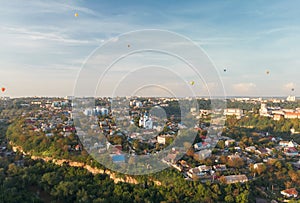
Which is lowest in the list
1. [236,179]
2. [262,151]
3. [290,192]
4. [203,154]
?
[290,192]

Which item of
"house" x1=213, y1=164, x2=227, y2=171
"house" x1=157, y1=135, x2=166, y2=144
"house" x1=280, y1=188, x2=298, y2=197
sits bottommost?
"house" x1=280, y1=188, x2=298, y2=197

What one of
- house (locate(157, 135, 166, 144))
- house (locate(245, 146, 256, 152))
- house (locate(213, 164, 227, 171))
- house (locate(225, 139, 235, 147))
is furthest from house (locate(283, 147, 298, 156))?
house (locate(157, 135, 166, 144))

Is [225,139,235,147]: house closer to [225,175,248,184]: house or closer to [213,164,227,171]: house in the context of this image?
[213,164,227,171]: house

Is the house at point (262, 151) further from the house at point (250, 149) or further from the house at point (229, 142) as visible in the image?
the house at point (229, 142)

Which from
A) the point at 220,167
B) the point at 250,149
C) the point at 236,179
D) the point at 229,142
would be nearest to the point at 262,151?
the point at 250,149

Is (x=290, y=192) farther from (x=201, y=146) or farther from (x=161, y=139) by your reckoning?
(x=161, y=139)

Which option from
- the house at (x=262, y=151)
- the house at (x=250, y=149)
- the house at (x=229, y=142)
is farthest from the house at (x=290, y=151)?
the house at (x=229, y=142)

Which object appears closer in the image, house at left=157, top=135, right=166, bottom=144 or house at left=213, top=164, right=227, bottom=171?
house at left=213, top=164, right=227, bottom=171

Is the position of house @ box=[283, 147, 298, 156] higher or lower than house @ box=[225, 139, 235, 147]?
lower

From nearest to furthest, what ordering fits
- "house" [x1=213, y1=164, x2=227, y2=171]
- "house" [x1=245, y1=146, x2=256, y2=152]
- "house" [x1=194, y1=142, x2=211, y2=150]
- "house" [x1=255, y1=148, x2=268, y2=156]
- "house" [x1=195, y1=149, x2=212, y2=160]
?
"house" [x1=213, y1=164, x2=227, y2=171], "house" [x1=195, y1=149, x2=212, y2=160], "house" [x1=194, y1=142, x2=211, y2=150], "house" [x1=255, y1=148, x2=268, y2=156], "house" [x1=245, y1=146, x2=256, y2=152]

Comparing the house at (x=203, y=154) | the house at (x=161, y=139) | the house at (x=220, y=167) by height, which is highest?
the house at (x=161, y=139)

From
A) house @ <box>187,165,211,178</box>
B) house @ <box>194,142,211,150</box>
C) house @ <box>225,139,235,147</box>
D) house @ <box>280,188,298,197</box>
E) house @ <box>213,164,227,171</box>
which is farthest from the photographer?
house @ <box>225,139,235,147</box>
